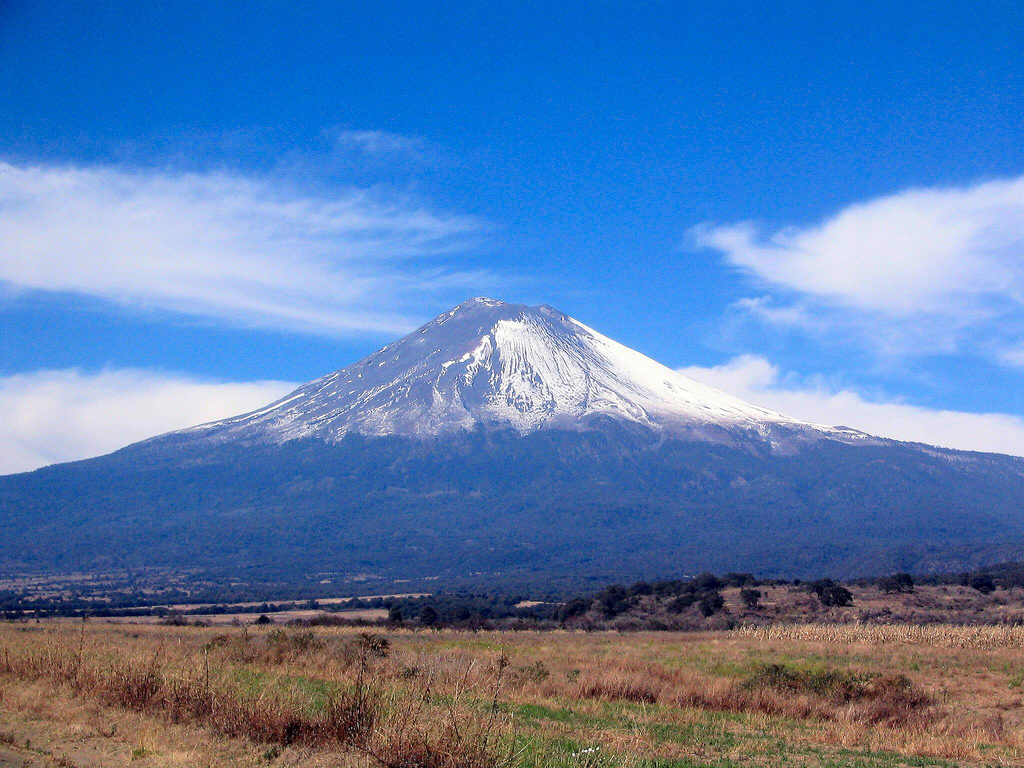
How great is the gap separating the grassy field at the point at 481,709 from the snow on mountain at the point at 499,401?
468 ft

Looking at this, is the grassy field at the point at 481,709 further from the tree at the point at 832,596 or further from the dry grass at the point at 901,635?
the tree at the point at 832,596

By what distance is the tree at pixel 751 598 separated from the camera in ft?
135

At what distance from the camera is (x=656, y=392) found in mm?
188750

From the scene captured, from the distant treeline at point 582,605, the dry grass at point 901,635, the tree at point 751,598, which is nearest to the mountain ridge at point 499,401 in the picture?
the distant treeline at point 582,605

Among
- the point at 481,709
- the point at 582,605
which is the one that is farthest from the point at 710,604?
the point at 481,709

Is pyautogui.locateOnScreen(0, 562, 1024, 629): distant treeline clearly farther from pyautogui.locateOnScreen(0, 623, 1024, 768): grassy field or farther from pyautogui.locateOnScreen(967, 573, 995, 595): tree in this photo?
pyautogui.locateOnScreen(0, 623, 1024, 768): grassy field

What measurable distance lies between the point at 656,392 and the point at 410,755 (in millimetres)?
183885

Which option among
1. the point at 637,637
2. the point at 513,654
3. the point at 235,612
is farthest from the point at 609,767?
the point at 235,612

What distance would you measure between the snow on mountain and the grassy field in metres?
143

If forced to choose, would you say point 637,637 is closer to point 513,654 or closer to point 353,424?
point 513,654

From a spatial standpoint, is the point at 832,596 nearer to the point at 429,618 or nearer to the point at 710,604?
the point at 710,604

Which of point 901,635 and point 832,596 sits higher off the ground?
point 832,596

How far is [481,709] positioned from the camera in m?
10.9

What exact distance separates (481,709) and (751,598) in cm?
3331
